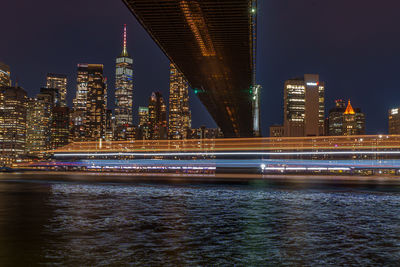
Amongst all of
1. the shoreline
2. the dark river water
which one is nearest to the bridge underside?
the shoreline

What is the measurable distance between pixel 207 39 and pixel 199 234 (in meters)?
26.6

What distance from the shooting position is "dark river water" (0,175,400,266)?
8992 millimetres

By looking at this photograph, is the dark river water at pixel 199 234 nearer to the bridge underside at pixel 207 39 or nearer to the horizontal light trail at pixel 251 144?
the bridge underside at pixel 207 39

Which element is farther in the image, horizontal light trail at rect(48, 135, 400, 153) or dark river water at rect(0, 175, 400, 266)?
horizontal light trail at rect(48, 135, 400, 153)

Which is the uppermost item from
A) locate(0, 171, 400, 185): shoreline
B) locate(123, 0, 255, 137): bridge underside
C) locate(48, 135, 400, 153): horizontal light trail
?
locate(123, 0, 255, 137): bridge underside

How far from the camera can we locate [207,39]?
120 feet

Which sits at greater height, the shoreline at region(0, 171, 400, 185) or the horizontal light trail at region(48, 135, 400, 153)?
the horizontal light trail at region(48, 135, 400, 153)

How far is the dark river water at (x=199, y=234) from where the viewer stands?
8992 millimetres

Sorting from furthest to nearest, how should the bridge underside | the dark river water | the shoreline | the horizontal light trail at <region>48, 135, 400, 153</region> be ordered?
the horizontal light trail at <region>48, 135, 400, 153</region>, the shoreline, the bridge underside, the dark river water

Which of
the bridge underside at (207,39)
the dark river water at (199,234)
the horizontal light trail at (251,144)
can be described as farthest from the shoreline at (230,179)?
the dark river water at (199,234)

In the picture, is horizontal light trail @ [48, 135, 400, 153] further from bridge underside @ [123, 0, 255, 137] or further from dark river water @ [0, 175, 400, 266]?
dark river water @ [0, 175, 400, 266]

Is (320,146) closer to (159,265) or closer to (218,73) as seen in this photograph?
(218,73)

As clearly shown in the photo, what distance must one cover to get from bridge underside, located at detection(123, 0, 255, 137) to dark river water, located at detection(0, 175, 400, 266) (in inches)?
544

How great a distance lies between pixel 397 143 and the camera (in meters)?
56.8
